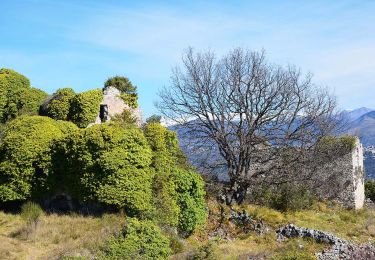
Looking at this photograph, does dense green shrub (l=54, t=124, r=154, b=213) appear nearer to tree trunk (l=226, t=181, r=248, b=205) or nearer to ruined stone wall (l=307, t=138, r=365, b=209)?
tree trunk (l=226, t=181, r=248, b=205)

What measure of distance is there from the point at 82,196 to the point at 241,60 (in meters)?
13.7

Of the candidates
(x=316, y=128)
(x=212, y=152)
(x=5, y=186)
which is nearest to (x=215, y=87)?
(x=212, y=152)

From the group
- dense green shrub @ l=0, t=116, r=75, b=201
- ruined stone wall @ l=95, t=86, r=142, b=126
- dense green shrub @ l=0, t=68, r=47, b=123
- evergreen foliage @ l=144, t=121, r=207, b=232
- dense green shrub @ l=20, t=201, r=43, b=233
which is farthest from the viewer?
dense green shrub @ l=0, t=68, r=47, b=123

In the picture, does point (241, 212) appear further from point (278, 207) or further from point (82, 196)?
point (82, 196)

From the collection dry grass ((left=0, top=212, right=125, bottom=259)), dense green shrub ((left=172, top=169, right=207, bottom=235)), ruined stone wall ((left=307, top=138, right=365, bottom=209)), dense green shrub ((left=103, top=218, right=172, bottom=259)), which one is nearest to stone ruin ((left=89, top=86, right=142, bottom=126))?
dense green shrub ((left=172, top=169, right=207, bottom=235))

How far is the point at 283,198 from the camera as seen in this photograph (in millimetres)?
29078

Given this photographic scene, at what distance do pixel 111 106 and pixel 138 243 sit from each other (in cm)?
1160

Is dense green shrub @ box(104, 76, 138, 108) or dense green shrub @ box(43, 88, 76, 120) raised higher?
dense green shrub @ box(104, 76, 138, 108)

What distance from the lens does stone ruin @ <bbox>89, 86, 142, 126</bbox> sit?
24.7 meters

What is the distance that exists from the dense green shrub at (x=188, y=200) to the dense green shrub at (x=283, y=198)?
8.28 meters

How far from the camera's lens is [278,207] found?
29062 millimetres

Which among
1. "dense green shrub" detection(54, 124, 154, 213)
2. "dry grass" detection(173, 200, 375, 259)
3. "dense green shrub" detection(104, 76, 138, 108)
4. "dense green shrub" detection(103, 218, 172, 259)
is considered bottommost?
"dry grass" detection(173, 200, 375, 259)

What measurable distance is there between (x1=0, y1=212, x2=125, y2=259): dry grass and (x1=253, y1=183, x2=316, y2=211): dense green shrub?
14.1m

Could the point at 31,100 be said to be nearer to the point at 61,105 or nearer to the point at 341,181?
the point at 61,105
